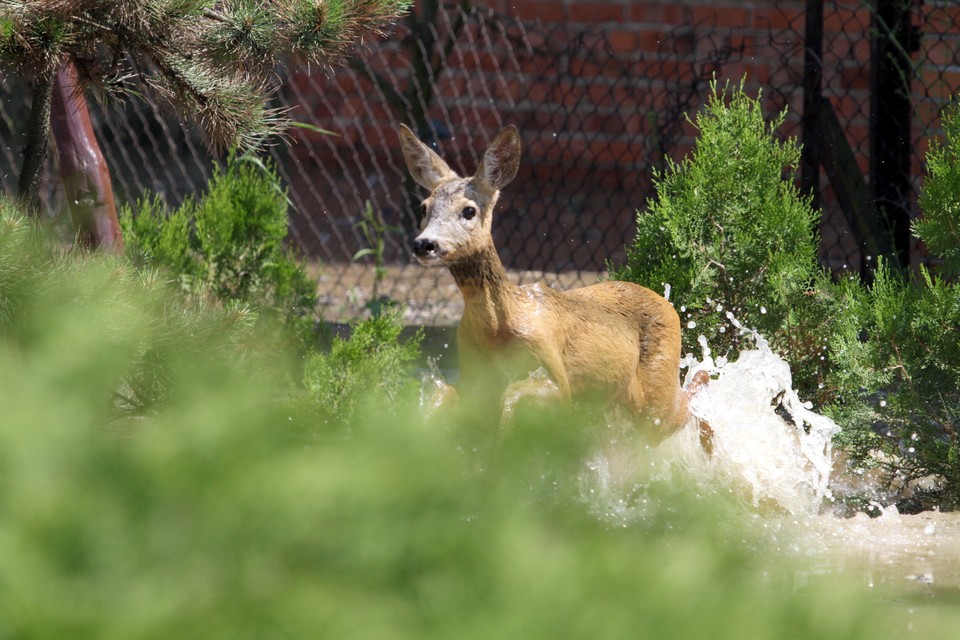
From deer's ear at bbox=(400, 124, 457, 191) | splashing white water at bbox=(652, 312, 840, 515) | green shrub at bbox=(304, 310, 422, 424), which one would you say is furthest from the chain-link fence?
deer's ear at bbox=(400, 124, 457, 191)

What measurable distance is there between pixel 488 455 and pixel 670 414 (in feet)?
9.62

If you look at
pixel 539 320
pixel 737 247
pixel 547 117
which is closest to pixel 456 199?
pixel 539 320

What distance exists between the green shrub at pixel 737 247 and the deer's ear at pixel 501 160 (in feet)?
3.09

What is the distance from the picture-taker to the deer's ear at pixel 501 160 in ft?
12.1

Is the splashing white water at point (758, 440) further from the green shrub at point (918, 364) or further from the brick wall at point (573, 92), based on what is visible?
the brick wall at point (573, 92)

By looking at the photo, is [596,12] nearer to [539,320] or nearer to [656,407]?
[656,407]

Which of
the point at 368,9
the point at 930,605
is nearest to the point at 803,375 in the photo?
the point at 930,605

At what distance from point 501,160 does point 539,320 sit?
1.73 feet

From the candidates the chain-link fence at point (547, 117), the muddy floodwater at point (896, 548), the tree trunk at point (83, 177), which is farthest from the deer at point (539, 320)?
the chain-link fence at point (547, 117)

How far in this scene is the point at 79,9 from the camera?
3461 mm

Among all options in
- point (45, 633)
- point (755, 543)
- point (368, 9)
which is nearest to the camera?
point (45, 633)

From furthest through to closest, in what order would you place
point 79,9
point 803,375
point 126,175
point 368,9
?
point 126,175 < point 803,375 < point 368,9 < point 79,9

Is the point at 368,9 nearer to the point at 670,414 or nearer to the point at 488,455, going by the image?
the point at 670,414

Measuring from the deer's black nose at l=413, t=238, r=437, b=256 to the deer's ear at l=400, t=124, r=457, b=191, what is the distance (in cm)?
44
